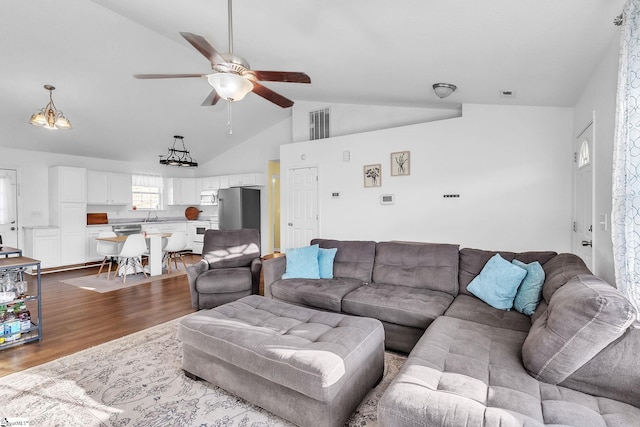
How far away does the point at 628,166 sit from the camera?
155cm

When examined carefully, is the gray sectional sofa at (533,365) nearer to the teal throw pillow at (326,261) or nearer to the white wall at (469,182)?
the teal throw pillow at (326,261)

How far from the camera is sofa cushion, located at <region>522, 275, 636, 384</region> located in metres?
1.32

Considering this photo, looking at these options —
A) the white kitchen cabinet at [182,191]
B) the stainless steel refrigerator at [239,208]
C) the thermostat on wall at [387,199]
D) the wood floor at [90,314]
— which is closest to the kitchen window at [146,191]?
the white kitchen cabinet at [182,191]

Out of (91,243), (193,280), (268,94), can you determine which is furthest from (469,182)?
(91,243)

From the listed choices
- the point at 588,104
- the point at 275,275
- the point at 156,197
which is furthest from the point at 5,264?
the point at 156,197

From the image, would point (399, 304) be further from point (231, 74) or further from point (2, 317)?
point (2, 317)

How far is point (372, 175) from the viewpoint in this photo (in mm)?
5055

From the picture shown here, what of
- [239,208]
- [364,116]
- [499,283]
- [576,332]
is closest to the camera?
[576,332]

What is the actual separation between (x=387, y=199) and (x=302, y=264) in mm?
2127

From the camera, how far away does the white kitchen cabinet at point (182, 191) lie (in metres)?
8.23

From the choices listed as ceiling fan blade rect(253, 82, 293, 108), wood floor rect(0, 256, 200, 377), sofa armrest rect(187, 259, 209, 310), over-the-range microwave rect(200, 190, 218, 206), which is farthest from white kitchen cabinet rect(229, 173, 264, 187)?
ceiling fan blade rect(253, 82, 293, 108)

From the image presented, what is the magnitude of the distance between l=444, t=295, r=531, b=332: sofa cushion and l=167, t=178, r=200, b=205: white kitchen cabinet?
7553 millimetres

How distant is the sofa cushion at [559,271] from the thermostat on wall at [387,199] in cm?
258

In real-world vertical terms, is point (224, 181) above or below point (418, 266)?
above
